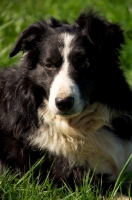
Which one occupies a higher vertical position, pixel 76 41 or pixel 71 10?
pixel 71 10

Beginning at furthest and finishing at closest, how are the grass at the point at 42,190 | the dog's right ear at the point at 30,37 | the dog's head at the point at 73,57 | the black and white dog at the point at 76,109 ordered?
the dog's right ear at the point at 30,37
the black and white dog at the point at 76,109
the dog's head at the point at 73,57
the grass at the point at 42,190

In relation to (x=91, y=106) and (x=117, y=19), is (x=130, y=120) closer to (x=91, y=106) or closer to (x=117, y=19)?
(x=91, y=106)

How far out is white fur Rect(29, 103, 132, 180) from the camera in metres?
4.45

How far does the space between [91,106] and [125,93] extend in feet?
1.08

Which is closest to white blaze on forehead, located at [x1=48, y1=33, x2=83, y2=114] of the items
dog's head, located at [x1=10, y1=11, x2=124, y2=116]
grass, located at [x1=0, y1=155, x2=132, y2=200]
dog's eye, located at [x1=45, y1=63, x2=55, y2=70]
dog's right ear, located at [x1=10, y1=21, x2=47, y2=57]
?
dog's head, located at [x1=10, y1=11, x2=124, y2=116]

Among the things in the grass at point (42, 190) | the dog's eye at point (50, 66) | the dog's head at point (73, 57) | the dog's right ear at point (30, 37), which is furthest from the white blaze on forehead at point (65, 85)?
the grass at point (42, 190)

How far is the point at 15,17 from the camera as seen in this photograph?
28.2ft

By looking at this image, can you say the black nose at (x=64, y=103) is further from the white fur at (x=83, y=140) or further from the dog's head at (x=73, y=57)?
the white fur at (x=83, y=140)

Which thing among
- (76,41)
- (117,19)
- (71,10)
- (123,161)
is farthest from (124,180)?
(71,10)

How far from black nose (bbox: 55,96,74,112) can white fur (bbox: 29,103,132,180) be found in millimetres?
441

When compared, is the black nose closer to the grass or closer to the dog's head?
the dog's head

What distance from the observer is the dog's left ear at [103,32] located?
429 centimetres

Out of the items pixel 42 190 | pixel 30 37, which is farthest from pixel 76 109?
pixel 30 37

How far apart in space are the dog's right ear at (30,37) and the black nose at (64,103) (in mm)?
779
